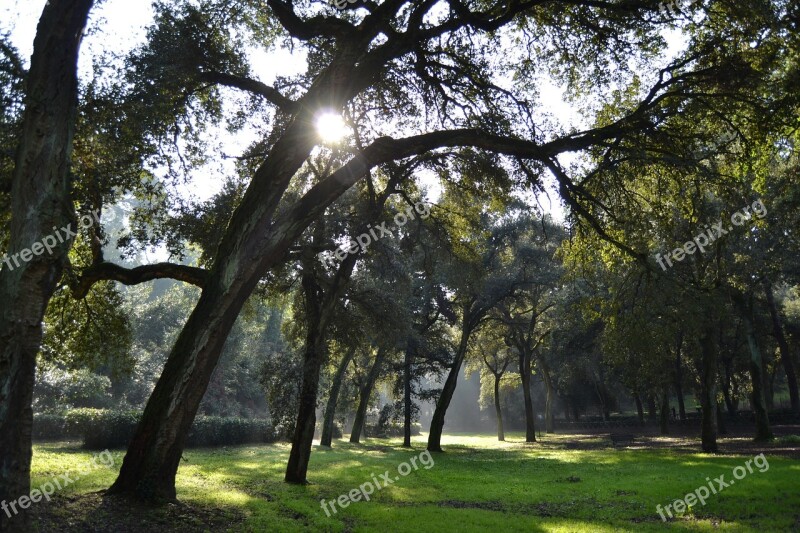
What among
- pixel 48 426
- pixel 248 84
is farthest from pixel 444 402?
pixel 248 84

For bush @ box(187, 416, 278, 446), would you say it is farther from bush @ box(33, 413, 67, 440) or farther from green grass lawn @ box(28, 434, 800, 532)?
green grass lawn @ box(28, 434, 800, 532)

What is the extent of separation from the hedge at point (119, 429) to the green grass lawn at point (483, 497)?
22.9 ft

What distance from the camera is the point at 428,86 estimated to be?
12891 millimetres

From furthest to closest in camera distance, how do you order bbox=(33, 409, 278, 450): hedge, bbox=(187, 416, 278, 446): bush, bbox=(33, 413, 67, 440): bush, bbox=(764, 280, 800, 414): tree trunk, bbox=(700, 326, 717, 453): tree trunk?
bbox=(764, 280, 800, 414): tree trunk → bbox=(187, 416, 278, 446): bush → bbox=(33, 413, 67, 440): bush → bbox=(33, 409, 278, 450): hedge → bbox=(700, 326, 717, 453): tree trunk

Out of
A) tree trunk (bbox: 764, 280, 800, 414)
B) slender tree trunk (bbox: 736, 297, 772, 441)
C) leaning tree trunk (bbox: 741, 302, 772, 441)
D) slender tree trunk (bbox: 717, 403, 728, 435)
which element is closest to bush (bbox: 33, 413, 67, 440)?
slender tree trunk (bbox: 736, 297, 772, 441)

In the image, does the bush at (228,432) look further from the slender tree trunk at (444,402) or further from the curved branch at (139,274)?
the curved branch at (139,274)

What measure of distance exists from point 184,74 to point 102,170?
8.34ft

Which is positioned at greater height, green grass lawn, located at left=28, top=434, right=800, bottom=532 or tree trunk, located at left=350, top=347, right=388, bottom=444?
tree trunk, located at left=350, top=347, right=388, bottom=444

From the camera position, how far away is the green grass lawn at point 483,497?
9016 millimetres

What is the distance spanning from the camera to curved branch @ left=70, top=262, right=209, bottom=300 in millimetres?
9297

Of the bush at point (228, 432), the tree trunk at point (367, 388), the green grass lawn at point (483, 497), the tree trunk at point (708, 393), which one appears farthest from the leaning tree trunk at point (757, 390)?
the bush at point (228, 432)

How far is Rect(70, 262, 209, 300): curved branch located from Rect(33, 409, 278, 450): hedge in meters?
13.7

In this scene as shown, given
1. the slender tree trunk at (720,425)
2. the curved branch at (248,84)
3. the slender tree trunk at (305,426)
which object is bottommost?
the slender tree trunk at (720,425)

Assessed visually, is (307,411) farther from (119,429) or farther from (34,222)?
(119,429)
